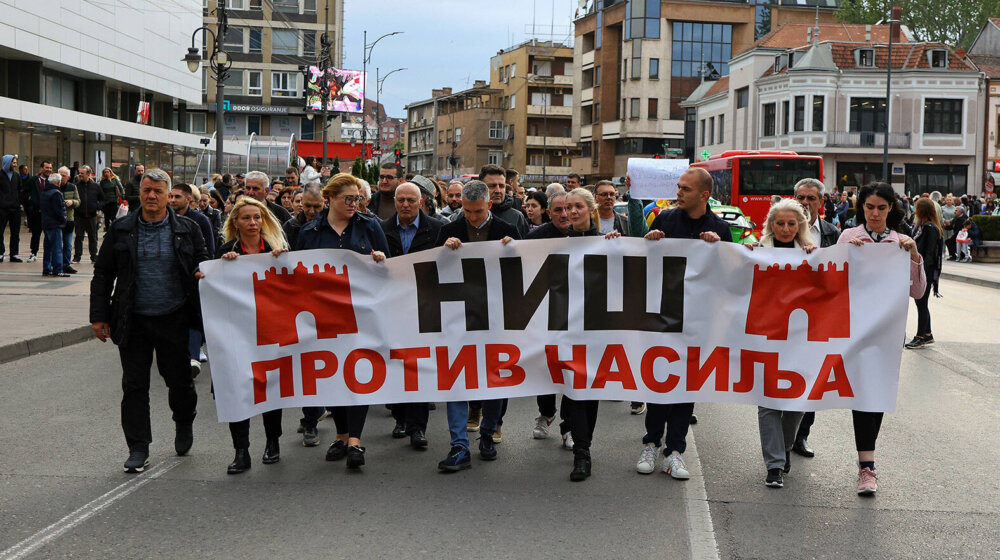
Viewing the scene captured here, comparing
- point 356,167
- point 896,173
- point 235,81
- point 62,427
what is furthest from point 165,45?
point 62,427

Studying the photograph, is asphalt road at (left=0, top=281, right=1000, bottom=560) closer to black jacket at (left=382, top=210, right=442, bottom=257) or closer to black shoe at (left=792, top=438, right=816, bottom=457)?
black shoe at (left=792, top=438, right=816, bottom=457)

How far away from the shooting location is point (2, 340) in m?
12.0

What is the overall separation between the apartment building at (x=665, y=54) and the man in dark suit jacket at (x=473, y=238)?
8076 centimetres

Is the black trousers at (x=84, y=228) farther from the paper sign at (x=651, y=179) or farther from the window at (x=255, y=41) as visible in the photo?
the window at (x=255, y=41)

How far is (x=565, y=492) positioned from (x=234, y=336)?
2.44 m

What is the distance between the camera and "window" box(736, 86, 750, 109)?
70.3m

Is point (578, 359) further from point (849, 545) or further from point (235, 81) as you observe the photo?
point (235, 81)

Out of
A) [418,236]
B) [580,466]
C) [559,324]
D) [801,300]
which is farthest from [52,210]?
[801,300]

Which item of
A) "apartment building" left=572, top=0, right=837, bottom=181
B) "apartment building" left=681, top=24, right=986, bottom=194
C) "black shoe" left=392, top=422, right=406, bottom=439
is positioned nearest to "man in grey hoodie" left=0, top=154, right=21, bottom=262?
"black shoe" left=392, top=422, right=406, bottom=439

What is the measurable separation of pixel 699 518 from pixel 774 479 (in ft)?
3.11

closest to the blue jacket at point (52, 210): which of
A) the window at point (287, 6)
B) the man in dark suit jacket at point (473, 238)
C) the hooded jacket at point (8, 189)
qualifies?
the hooded jacket at point (8, 189)

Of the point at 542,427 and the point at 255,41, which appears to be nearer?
the point at 542,427

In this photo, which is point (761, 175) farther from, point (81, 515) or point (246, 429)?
point (81, 515)

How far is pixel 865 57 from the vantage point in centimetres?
6600
